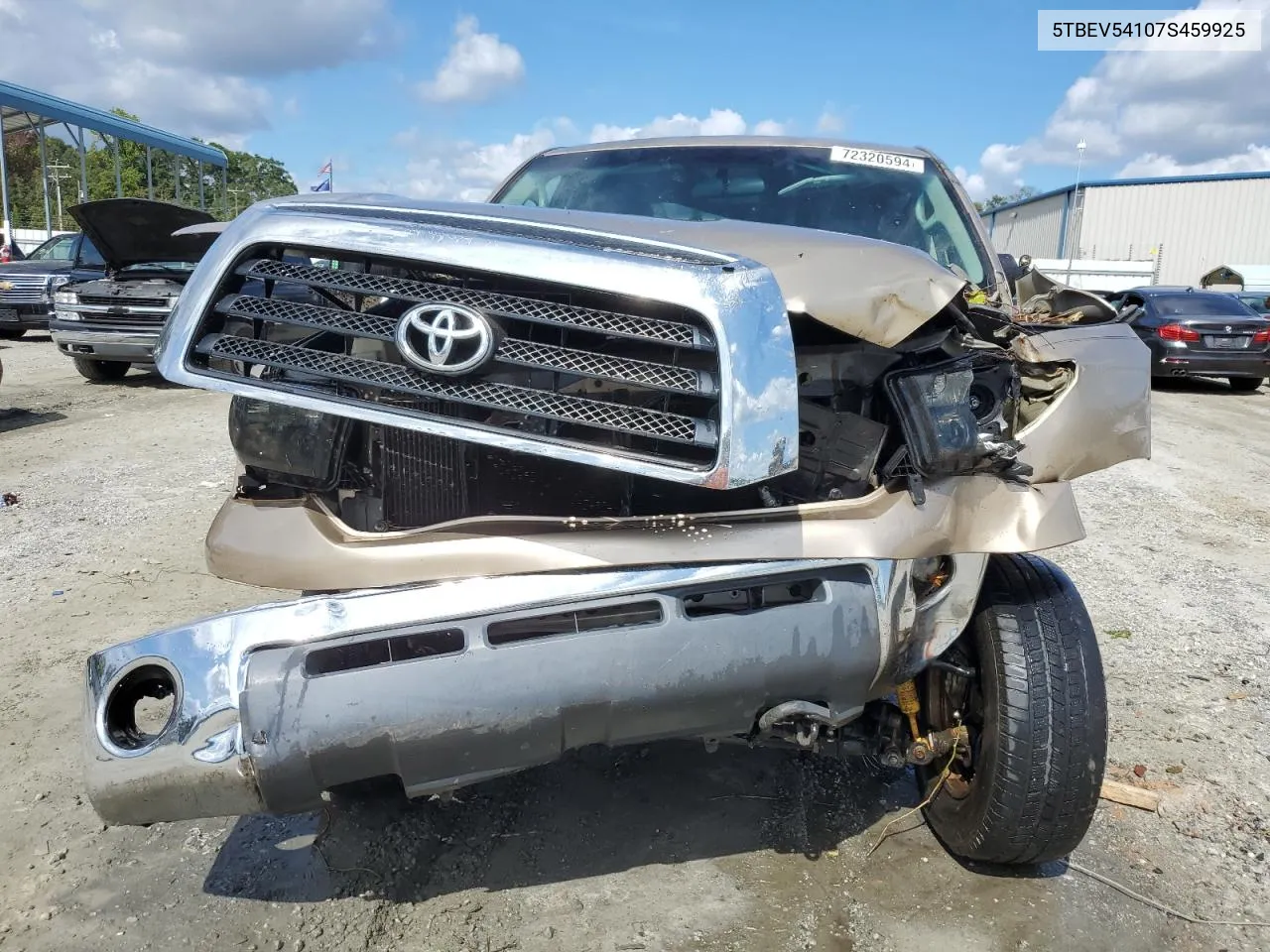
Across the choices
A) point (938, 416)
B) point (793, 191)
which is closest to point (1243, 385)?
point (793, 191)

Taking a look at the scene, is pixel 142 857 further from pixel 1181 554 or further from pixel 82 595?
pixel 1181 554

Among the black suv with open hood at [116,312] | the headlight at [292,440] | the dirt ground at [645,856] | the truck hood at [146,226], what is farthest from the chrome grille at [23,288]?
the headlight at [292,440]

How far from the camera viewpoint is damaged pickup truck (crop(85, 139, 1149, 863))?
1.73 meters

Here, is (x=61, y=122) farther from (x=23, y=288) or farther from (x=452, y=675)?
(x=452, y=675)

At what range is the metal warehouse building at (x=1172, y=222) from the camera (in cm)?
3272

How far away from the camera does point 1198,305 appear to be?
12.6 metres

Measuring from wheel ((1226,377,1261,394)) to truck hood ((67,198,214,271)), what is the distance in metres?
14.0

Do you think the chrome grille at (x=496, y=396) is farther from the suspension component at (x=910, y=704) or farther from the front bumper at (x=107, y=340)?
the front bumper at (x=107, y=340)

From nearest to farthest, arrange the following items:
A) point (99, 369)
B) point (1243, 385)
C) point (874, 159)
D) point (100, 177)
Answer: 1. point (874, 159)
2. point (99, 369)
3. point (1243, 385)
4. point (100, 177)

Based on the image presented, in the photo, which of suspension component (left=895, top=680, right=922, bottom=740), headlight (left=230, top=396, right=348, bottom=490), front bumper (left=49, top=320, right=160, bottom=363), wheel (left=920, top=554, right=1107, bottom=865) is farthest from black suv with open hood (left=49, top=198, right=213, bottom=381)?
wheel (left=920, top=554, right=1107, bottom=865)

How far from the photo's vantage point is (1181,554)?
525cm

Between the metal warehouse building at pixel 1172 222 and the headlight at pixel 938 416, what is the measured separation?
34118 mm

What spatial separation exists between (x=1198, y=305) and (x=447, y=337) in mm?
13639

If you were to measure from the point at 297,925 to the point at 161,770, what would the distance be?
2.13 ft
